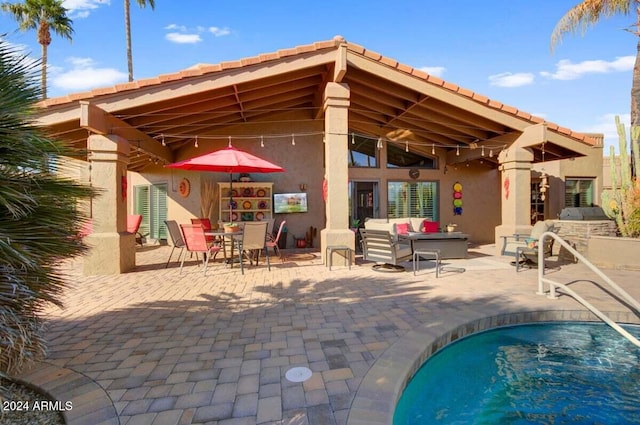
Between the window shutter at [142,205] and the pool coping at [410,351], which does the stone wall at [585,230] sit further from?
the window shutter at [142,205]

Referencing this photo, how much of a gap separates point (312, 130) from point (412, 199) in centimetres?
416

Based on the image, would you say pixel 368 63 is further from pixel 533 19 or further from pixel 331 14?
pixel 533 19

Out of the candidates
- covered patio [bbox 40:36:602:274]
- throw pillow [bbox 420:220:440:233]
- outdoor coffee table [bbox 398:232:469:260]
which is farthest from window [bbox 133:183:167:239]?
throw pillow [bbox 420:220:440:233]

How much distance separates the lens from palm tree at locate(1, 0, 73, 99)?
1462cm

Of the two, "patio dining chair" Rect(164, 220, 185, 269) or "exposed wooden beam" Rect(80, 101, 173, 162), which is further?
"patio dining chair" Rect(164, 220, 185, 269)

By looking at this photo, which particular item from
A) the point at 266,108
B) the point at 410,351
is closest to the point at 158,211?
the point at 266,108

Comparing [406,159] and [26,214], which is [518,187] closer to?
[406,159]

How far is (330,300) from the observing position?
4.52 m

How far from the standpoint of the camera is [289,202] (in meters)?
10.2

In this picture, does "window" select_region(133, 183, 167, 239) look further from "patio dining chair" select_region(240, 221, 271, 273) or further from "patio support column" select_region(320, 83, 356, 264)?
"patio support column" select_region(320, 83, 356, 264)

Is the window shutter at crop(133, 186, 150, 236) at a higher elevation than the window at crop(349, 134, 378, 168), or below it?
below

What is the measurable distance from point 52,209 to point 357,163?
934 centimetres

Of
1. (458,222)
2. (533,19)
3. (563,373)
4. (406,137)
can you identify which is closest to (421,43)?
(406,137)

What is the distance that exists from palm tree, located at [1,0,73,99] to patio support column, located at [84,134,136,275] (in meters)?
13.1
